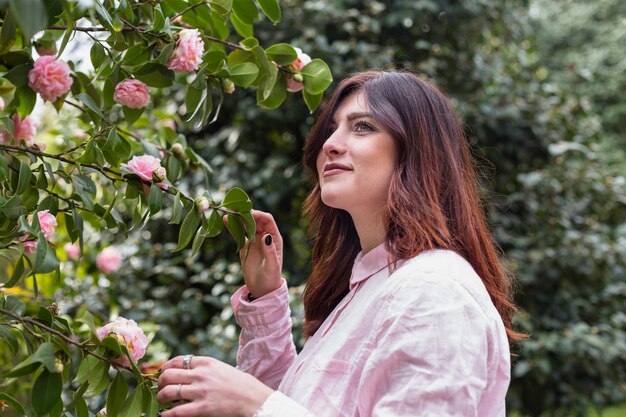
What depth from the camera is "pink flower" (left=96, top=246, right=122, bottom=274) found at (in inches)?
100

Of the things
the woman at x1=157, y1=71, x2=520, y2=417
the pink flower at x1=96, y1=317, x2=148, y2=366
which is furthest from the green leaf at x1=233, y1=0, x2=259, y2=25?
the pink flower at x1=96, y1=317, x2=148, y2=366

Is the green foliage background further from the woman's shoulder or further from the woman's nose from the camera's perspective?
the woman's shoulder

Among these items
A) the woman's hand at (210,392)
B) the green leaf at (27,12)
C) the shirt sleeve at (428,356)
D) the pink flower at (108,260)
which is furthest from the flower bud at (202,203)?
the pink flower at (108,260)

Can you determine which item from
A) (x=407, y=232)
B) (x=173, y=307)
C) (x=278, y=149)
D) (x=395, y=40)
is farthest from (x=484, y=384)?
(x=395, y=40)

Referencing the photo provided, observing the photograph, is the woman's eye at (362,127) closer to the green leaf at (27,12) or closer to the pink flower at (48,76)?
the pink flower at (48,76)

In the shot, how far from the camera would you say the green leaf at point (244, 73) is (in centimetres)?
125

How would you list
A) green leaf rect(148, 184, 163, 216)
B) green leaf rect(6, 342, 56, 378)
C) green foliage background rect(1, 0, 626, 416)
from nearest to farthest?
green leaf rect(6, 342, 56, 378) → green leaf rect(148, 184, 163, 216) → green foliage background rect(1, 0, 626, 416)

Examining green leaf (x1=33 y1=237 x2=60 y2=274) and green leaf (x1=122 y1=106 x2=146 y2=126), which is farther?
green leaf (x1=122 y1=106 x2=146 y2=126)

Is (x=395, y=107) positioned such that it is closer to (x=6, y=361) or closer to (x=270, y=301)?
(x=270, y=301)

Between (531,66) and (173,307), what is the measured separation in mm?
2039

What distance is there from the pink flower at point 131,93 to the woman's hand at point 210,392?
0.47m

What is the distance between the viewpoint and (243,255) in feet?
4.50

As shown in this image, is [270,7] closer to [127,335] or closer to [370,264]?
[370,264]

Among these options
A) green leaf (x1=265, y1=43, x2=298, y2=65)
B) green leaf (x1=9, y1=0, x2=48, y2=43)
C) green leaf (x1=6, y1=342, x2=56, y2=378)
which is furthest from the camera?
green leaf (x1=265, y1=43, x2=298, y2=65)
